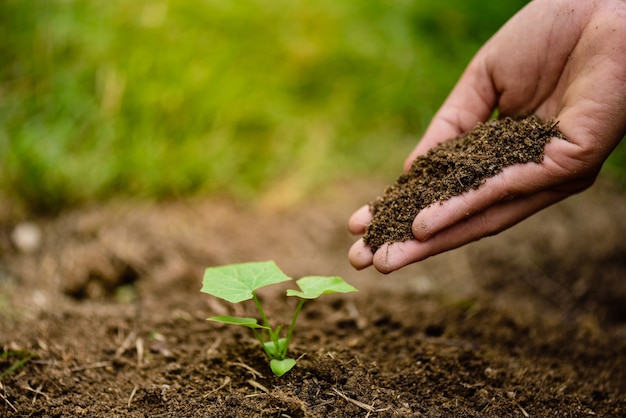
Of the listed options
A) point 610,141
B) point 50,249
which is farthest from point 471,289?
point 50,249

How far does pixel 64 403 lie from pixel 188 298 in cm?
79

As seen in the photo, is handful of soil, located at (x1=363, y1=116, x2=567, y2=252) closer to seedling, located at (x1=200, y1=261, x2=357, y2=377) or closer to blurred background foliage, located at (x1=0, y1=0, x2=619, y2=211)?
seedling, located at (x1=200, y1=261, x2=357, y2=377)

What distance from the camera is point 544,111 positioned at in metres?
1.92

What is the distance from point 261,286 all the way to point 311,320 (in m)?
Result: 0.60

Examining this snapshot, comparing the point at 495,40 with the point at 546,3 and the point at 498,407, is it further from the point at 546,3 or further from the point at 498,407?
the point at 498,407

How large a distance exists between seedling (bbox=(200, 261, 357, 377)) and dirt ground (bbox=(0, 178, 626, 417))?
7 centimetres

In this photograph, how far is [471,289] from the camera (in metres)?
2.61

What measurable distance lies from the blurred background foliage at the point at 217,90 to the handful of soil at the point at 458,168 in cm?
178

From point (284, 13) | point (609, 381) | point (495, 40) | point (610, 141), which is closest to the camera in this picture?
point (610, 141)

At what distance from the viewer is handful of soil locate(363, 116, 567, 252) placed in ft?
5.17

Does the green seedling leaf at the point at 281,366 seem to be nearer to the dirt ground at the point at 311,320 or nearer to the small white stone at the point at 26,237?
the dirt ground at the point at 311,320

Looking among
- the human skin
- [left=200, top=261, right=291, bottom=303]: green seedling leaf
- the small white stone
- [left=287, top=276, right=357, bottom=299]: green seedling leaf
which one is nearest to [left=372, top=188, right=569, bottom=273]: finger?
the human skin

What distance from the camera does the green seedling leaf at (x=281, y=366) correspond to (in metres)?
1.42

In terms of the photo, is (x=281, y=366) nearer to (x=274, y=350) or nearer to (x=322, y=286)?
(x=274, y=350)
